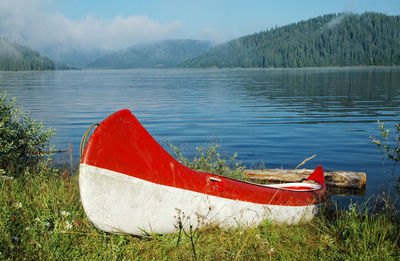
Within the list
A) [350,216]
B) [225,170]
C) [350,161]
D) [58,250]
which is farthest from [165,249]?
[350,161]

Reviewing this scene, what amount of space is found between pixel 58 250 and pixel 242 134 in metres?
13.9

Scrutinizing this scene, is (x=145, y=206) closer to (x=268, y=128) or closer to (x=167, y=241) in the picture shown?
(x=167, y=241)

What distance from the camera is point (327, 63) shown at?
19875cm

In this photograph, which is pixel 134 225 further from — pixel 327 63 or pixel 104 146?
pixel 327 63

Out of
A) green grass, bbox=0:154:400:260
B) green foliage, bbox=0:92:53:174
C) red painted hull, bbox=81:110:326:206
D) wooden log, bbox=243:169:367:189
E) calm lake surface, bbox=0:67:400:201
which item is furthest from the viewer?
calm lake surface, bbox=0:67:400:201

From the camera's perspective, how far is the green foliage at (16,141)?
7121 millimetres

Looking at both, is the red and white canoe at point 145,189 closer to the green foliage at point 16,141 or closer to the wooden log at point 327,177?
the green foliage at point 16,141

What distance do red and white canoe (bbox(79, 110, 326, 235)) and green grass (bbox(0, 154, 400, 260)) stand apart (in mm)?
212

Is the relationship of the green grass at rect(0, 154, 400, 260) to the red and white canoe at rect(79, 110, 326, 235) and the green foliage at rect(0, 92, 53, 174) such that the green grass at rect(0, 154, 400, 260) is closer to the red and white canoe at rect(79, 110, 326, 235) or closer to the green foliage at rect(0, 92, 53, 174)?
the red and white canoe at rect(79, 110, 326, 235)

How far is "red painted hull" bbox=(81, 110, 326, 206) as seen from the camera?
14.1 ft

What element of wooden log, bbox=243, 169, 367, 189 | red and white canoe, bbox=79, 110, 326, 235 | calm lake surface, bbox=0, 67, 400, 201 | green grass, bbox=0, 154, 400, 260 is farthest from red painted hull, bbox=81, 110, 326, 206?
calm lake surface, bbox=0, 67, 400, 201

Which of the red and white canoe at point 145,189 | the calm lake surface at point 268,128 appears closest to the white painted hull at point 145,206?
the red and white canoe at point 145,189

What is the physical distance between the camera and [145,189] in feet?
15.1

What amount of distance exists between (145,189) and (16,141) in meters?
4.65
